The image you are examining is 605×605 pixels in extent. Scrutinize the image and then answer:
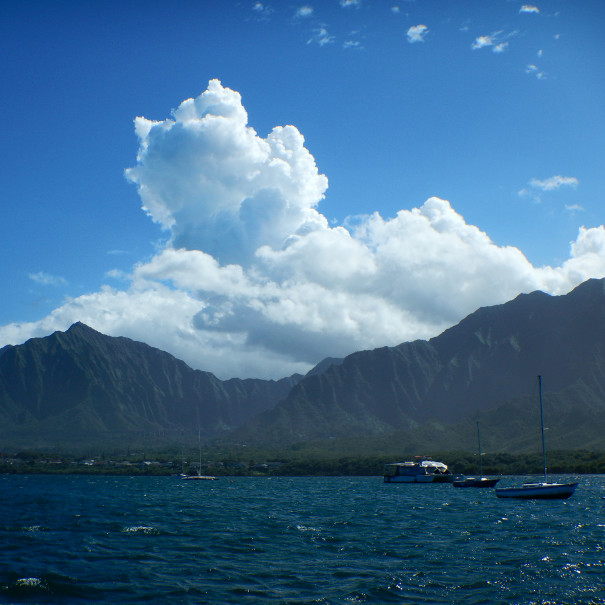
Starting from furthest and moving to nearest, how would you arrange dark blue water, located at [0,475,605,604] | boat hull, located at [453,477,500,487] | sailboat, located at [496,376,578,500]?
boat hull, located at [453,477,500,487] < sailboat, located at [496,376,578,500] < dark blue water, located at [0,475,605,604]

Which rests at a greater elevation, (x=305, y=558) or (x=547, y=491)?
(x=305, y=558)

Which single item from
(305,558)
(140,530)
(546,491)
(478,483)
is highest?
(305,558)

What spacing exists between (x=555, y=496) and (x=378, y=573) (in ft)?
219

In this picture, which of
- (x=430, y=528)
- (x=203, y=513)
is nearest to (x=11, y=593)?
(x=430, y=528)

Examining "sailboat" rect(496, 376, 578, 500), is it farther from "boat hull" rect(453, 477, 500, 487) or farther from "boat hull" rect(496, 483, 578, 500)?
"boat hull" rect(453, 477, 500, 487)

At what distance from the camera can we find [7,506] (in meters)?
89.8

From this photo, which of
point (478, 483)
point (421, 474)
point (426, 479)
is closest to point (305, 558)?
point (478, 483)

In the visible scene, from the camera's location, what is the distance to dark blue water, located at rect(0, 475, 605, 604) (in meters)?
32.8

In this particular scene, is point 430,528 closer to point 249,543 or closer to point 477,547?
point 477,547

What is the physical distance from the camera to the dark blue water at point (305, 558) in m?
32.8

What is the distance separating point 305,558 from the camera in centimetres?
4259

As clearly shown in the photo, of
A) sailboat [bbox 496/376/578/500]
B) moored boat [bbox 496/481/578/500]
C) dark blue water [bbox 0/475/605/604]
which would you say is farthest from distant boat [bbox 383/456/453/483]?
dark blue water [bbox 0/475/605/604]

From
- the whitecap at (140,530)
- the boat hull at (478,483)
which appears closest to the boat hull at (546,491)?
the boat hull at (478,483)

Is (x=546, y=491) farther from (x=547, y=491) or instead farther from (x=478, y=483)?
(x=478, y=483)
